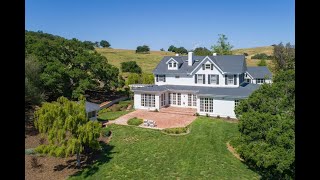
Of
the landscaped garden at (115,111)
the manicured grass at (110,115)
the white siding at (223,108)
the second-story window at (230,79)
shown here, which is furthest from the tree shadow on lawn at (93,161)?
the second-story window at (230,79)

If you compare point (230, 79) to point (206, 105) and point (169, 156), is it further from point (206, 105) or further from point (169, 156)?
point (169, 156)

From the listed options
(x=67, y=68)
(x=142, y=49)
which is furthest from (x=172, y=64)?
(x=142, y=49)

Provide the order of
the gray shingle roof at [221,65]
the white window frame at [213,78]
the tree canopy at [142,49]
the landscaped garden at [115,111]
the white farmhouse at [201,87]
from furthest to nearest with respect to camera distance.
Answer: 1. the tree canopy at [142,49]
2. the white window frame at [213,78]
3. the gray shingle roof at [221,65]
4. the landscaped garden at [115,111]
5. the white farmhouse at [201,87]

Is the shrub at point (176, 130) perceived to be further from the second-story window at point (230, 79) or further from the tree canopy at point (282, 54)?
the tree canopy at point (282, 54)

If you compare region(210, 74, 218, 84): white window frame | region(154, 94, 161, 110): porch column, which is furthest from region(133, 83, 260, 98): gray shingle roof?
region(210, 74, 218, 84): white window frame

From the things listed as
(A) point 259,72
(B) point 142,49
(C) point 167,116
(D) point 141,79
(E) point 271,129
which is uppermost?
(B) point 142,49

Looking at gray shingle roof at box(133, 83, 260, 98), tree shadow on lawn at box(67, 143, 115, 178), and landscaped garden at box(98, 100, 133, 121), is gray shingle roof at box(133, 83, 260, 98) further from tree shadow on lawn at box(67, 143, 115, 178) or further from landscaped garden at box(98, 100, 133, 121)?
tree shadow on lawn at box(67, 143, 115, 178)
